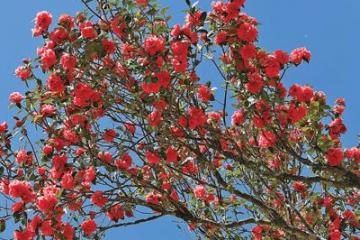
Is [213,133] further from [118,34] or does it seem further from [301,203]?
[301,203]

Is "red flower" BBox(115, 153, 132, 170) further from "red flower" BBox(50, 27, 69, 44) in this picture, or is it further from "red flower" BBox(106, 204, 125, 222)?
"red flower" BBox(50, 27, 69, 44)

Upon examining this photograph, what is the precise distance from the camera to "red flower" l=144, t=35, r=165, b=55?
4.83 metres

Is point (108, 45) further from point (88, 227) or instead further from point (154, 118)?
point (88, 227)

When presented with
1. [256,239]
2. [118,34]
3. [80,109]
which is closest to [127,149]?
[80,109]

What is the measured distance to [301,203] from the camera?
6.82m

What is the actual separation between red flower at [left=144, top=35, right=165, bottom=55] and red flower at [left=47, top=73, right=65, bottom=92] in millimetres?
843

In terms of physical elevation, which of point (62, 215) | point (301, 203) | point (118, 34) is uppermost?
point (118, 34)

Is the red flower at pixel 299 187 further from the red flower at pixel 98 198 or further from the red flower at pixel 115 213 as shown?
the red flower at pixel 98 198

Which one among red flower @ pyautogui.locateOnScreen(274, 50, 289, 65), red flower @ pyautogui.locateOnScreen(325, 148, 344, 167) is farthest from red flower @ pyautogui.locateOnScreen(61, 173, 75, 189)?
red flower @ pyautogui.locateOnScreen(325, 148, 344, 167)

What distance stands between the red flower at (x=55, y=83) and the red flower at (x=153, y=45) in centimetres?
84

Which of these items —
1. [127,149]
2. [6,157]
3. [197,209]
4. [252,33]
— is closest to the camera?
[252,33]

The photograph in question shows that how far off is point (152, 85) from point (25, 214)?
1616 mm

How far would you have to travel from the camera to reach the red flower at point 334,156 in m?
5.43

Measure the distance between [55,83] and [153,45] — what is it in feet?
3.15
